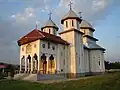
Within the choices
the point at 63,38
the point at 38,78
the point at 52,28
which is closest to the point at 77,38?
the point at 63,38

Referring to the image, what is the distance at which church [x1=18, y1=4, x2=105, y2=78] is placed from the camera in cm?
3225

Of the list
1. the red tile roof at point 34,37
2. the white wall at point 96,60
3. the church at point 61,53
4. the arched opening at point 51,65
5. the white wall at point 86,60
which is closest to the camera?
the red tile roof at point 34,37

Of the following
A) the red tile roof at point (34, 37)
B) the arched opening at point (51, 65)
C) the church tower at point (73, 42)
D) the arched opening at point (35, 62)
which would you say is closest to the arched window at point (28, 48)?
the red tile roof at point (34, 37)

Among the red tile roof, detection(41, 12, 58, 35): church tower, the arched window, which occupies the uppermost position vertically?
detection(41, 12, 58, 35): church tower

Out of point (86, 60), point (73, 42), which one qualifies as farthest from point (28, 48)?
point (86, 60)

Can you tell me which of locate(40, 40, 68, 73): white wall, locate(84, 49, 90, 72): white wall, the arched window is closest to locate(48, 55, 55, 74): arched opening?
locate(40, 40, 68, 73): white wall

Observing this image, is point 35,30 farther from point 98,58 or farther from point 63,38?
point 98,58

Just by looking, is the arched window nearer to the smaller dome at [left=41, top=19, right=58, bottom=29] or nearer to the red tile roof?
the red tile roof

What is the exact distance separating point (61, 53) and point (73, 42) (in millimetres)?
3269

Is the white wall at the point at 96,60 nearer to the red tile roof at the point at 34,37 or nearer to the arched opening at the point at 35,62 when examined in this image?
the red tile roof at the point at 34,37

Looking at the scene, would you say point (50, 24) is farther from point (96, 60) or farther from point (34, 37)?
point (34, 37)

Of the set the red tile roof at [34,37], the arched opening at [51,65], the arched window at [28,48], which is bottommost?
the arched opening at [51,65]

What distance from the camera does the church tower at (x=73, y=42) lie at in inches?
1443

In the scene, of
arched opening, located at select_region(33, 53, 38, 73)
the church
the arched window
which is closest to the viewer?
the church
